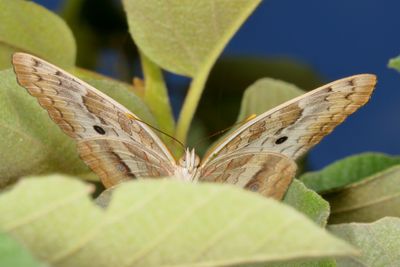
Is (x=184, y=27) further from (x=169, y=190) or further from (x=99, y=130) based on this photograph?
(x=169, y=190)

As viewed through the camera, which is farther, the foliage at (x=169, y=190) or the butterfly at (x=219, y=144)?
the butterfly at (x=219, y=144)

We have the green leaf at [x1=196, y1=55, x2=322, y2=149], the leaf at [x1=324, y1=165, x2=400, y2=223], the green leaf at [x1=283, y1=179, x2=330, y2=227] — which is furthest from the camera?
the green leaf at [x1=196, y1=55, x2=322, y2=149]

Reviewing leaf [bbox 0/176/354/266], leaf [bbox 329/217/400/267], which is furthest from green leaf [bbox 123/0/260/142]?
leaf [bbox 0/176/354/266]

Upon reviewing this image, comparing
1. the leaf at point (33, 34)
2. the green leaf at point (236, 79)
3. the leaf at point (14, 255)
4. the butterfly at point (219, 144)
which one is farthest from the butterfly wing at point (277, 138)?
the green leaf at point (236, 79)

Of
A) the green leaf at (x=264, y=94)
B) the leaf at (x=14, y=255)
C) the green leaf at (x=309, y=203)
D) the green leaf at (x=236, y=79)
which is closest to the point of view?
the leaf at (x=14, y=255)

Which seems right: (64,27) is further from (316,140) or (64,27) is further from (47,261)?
(47,261)

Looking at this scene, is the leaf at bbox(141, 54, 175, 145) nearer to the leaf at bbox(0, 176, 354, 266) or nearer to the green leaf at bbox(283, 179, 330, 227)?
the green leaf at bbox(283, 179, 330, 227)

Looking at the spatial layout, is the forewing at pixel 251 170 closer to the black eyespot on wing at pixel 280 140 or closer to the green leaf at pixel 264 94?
the black eyespot on wing at pixel 280 140
